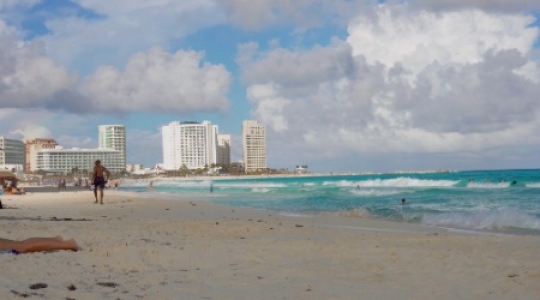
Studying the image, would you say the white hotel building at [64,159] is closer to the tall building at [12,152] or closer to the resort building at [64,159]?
the resort building at [64,159]

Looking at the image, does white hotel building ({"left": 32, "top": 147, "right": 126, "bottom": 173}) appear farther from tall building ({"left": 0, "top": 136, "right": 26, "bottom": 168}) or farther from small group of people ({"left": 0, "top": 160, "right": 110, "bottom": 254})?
small group of people ({"left": 0, "top": 160, "right": 110, "bottom": 254})

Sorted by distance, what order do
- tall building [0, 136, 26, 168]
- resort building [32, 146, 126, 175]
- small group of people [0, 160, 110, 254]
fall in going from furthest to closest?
resort building [32, 146, 126, 175] < tall building [0, 136, 26, 168] < small group of people [0, 160, 110, 254]

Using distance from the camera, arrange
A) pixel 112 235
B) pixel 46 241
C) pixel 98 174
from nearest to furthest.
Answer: pixel 46 241 < pixel 112 235 < pixel 98 174

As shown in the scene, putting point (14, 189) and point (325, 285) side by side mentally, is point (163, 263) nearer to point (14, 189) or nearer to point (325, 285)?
point (325, 285)

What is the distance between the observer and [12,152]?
18325 centimetres

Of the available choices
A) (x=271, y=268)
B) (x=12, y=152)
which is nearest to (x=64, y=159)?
(x=12, y=152)

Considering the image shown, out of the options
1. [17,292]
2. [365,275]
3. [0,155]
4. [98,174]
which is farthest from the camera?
[0,155]

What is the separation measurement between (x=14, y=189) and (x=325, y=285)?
135 ft

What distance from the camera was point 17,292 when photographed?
16.9ft

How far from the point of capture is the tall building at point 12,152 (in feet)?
574

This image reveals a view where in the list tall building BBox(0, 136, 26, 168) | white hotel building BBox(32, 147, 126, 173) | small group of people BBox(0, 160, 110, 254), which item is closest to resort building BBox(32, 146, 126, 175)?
white hotel building BBox(32, 147, 126, 173)

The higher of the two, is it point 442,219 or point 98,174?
point 98,174

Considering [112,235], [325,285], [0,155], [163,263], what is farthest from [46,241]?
[0,155]

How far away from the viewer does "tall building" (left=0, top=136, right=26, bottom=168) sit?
174875 mm
